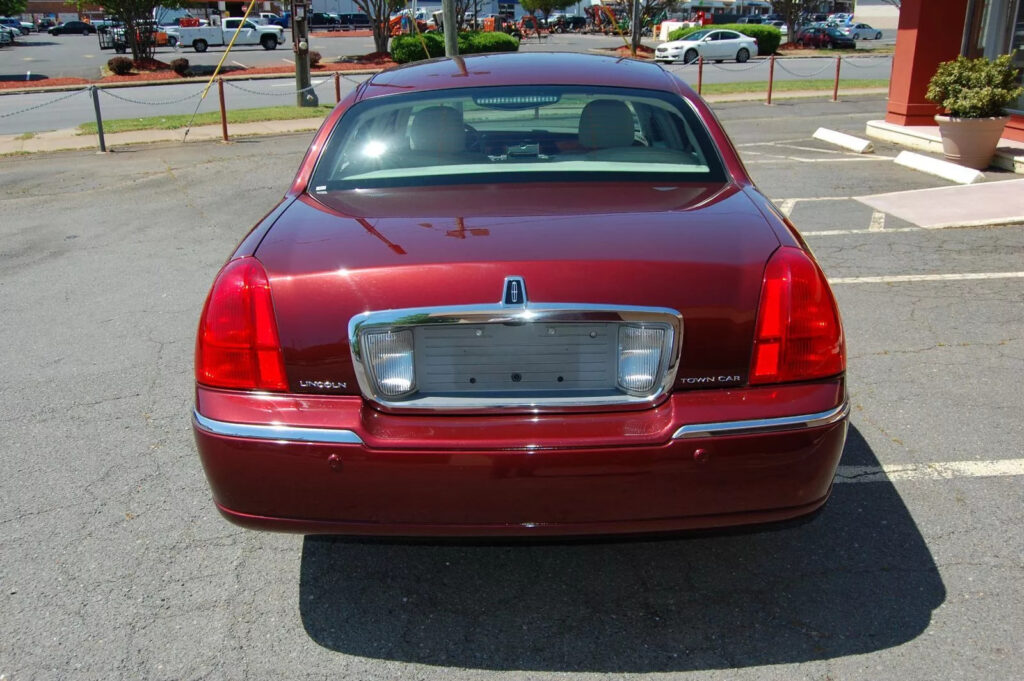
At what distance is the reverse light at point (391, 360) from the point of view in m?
2.54

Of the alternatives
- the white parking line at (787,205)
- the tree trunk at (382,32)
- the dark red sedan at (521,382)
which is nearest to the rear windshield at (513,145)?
the dark red sedan at (521,382)

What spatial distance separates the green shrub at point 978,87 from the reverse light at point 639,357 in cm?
1024

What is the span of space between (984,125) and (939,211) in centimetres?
331

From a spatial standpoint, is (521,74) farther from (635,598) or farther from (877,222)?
(877,222)

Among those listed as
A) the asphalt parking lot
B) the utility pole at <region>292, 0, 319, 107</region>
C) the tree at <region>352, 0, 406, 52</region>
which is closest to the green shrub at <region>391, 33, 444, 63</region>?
the tree at <region>352, 0, 406, 52</region>

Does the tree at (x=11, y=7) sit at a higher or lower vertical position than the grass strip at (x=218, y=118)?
higher

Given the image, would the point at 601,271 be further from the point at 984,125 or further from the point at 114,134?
the point at 114,134

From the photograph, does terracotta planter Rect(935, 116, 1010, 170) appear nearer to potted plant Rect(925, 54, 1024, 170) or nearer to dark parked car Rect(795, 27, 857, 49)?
potted plant Rect(925, 54, 1024, 170)

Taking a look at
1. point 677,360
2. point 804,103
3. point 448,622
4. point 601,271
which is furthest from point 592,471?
point 804,103

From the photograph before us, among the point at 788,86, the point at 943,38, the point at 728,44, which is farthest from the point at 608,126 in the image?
the point at 728,44

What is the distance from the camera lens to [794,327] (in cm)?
260

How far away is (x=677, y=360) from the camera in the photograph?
2549 millimetres

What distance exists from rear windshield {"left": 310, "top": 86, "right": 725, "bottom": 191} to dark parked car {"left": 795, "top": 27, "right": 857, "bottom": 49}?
49.0m

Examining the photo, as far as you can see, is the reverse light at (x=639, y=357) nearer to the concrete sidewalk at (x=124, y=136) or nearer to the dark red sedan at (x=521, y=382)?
the dark red sedan at (x=521, y=382)
